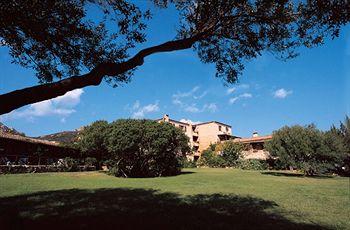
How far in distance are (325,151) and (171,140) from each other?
687 inches

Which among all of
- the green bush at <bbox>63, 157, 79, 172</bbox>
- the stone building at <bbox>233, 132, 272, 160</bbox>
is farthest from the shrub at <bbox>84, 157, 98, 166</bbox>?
the stone building at <bbox>233, 132, 272, 160</bbox>

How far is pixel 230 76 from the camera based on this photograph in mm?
10406

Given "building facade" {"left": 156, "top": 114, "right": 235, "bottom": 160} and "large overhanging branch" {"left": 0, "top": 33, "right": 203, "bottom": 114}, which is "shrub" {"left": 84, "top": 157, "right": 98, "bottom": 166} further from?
"building facade" {"left": 156, "top": 114, "right": 235, "bottom": 160}

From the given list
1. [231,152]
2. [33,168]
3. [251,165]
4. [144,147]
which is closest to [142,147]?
[144,147]

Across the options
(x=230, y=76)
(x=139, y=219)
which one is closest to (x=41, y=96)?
(x=139, y=219)

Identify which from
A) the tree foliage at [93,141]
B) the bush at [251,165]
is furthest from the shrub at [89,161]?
the bush at [251,165]

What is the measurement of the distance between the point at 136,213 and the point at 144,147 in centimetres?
2183

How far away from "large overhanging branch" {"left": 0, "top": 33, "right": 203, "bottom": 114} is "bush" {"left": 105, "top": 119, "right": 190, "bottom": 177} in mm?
23939

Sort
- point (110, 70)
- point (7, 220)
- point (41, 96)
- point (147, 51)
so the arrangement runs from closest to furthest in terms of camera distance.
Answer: point (41, 96)
point (110, 70)
point (147, 51)
point (7, 220)

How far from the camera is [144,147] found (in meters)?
32.0

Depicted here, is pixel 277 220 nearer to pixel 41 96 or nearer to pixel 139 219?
pixel 139 219

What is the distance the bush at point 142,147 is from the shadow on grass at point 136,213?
17.2 m

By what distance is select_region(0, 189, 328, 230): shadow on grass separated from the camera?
836 cm

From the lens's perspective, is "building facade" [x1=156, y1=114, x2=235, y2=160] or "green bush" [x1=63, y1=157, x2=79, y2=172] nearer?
"green bush" [x1=63, y1=157, x2=79, y2=172]
